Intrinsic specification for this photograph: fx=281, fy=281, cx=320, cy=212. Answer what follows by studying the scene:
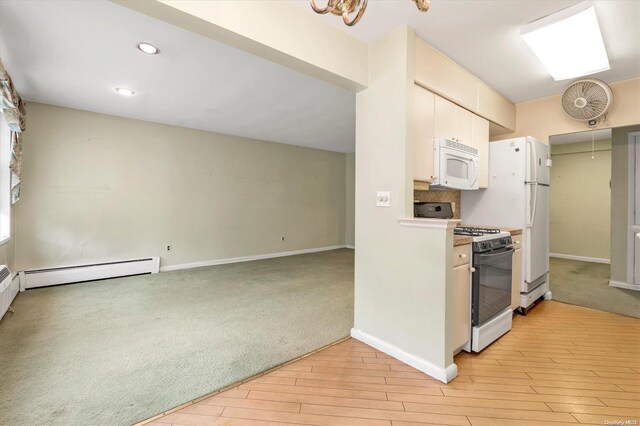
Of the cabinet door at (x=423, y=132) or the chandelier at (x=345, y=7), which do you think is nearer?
the chandelier at (x=345, y=7)

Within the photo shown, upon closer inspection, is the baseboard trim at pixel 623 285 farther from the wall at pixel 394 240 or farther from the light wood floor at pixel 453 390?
the wall at pixel 394 240

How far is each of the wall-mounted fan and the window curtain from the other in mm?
5513

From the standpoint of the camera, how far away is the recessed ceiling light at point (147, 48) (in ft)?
7.93

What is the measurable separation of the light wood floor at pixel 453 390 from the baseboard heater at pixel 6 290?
7.66ft

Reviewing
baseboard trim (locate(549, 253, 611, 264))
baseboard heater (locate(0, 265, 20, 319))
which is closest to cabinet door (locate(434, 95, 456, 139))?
baseboard heater (locate(0, 265, 20, 319))

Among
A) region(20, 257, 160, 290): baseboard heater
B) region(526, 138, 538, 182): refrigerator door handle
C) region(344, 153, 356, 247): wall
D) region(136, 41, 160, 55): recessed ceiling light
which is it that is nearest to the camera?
region(136, 41, 160, 55): recessed ceiling light

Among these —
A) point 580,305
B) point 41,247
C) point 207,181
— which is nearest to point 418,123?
point 580,305

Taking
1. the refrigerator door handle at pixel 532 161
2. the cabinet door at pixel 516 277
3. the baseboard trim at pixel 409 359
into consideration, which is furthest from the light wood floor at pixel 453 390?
the refrigerator door handle at pixel 532 161

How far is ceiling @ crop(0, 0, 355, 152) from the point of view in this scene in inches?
84.2

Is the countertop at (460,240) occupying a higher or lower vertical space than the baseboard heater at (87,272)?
higher

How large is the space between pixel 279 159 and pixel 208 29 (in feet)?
15.2

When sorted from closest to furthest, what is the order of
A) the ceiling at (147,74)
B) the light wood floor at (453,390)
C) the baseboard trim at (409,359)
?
the light wood floor at (453,390) < the baseboard trim at (409,359) < the ceiling at (147,74)

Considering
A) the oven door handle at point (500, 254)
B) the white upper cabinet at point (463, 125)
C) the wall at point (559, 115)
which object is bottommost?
the oven door handle at point (500, 254)

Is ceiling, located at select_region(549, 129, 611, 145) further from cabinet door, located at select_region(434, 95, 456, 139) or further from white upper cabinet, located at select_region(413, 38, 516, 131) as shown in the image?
cabinet door, located at select_region(434, 95, 456, 139)
